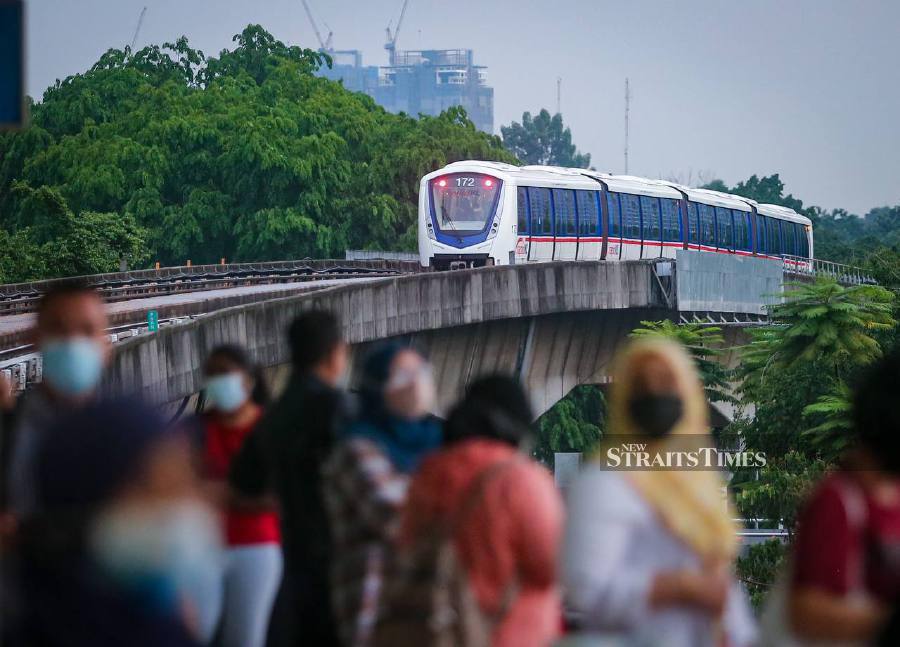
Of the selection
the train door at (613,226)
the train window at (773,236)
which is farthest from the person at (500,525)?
the train window at (773,236)

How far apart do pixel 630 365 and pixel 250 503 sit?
209 centimetres

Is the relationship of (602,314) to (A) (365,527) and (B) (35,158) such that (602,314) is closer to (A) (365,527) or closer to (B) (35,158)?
(A) (365,527)

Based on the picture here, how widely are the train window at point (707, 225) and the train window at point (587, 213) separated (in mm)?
6396

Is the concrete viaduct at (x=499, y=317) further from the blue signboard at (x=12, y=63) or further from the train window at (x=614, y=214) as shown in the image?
the blue signboard at (x=12, y=63)

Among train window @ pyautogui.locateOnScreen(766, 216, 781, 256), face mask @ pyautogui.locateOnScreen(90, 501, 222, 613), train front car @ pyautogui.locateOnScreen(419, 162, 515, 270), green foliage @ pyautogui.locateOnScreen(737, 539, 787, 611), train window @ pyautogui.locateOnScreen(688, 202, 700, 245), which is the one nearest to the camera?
face mask @ pyautogui.locateOnScreen(90, 501, 222, 613)

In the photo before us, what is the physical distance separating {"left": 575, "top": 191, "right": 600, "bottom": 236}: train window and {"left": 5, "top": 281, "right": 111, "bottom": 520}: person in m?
35.7

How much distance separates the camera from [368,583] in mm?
5176

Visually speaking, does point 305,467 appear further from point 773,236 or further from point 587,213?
point 773,236

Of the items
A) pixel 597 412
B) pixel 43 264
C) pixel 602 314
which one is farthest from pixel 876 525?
pixel 597 412

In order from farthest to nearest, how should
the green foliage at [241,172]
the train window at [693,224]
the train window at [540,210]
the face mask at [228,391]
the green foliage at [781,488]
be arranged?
the green foliage at [241,172] → the train window at [693,224] → the train window at [540,210] → the green foliage at [781,488] → the face mask at [228,391]

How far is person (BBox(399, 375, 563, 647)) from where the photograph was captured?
4.60 meters

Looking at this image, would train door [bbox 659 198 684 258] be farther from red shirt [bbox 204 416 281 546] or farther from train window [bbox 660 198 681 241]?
red shirt [bbox 204 416 281 546]

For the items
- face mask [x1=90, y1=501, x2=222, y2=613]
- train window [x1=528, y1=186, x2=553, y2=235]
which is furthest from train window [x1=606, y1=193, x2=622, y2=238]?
face mask [x1=90, y1=501, x2=222, y2=613]

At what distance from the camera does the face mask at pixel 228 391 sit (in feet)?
21.4
